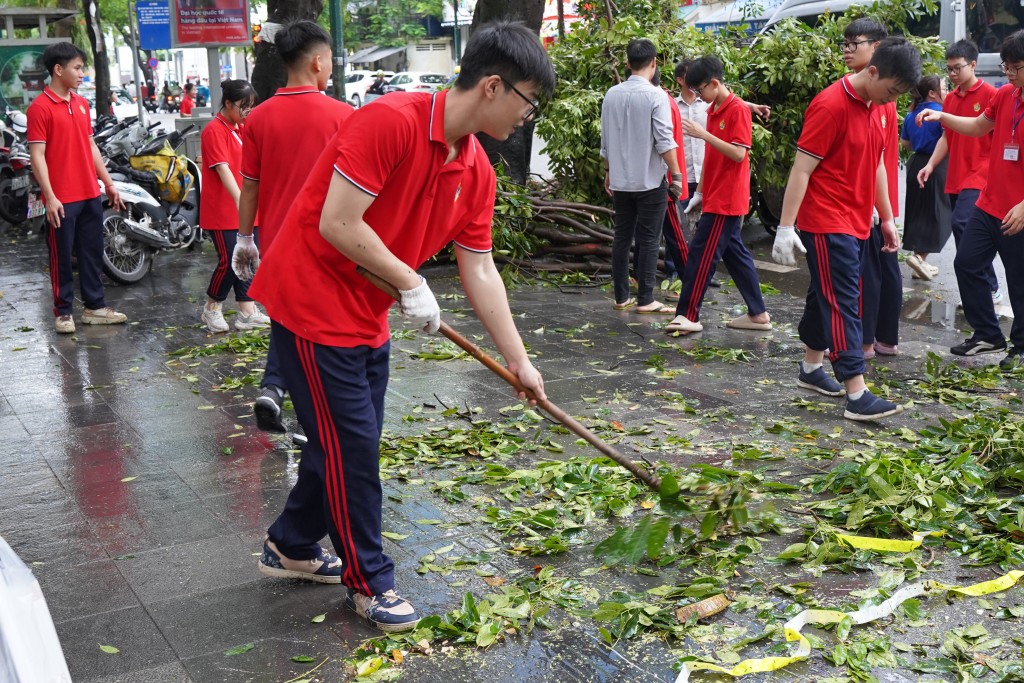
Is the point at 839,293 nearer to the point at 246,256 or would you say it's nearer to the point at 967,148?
the point at 967,148

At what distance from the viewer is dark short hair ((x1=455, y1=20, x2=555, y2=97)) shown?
3170 millimetres

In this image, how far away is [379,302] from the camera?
3473 millimetres

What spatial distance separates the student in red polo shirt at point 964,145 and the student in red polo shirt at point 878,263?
118 cm

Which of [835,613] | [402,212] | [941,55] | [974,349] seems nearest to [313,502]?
[402,212]

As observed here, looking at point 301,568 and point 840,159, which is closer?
point 301,568

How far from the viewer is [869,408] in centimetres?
576

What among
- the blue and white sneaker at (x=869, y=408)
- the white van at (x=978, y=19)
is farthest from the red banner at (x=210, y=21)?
the blue and white sneaker at (x=869, y=408)

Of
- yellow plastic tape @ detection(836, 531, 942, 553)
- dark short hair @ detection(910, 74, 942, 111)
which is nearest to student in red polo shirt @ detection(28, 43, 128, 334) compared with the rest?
yellow plastic tape @ detection(836, 531, 942, 553)

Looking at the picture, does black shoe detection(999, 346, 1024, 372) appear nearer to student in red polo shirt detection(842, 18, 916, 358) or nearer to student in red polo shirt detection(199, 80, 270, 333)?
student in red polo shirt detection(842, 18, 916, 358)

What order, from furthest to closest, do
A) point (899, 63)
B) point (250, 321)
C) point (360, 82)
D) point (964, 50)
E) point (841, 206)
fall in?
1. point (360, 82)
2. point (964, 50)
3. point (250, 321)
4. point (841, 206)
5. point (899, 63)

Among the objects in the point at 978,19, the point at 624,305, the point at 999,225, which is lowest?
the point at 624,305

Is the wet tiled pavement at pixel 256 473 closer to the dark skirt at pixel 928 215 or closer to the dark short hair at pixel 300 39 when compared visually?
the dark skirt at pixel 928 215

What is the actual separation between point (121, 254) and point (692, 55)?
18.5ft

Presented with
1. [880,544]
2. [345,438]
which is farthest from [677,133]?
[345,438]
